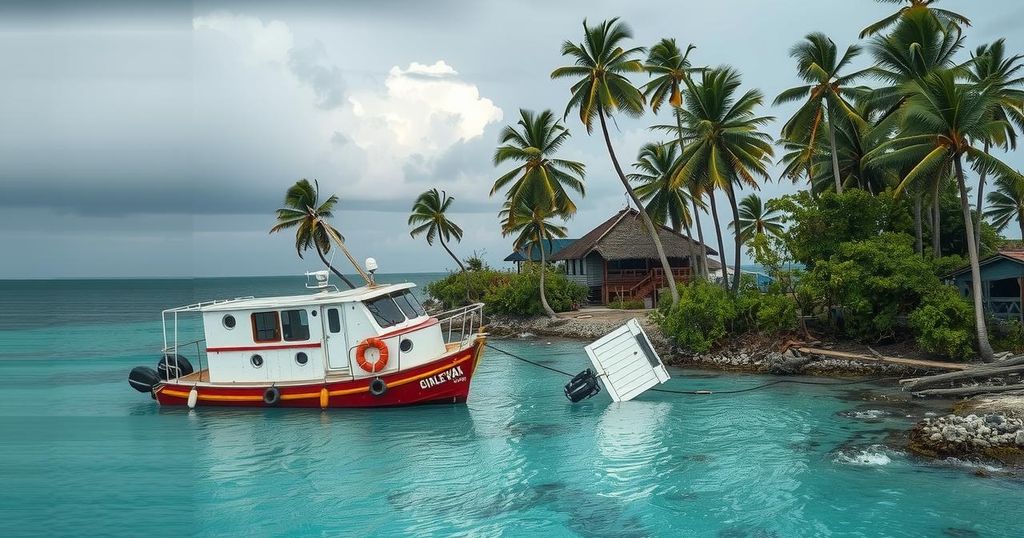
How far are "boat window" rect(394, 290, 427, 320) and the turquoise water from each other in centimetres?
254

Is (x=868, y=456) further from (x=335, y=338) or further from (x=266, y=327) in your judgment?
(x=266, y=327)

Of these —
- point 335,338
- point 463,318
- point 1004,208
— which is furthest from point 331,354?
point 1004,208

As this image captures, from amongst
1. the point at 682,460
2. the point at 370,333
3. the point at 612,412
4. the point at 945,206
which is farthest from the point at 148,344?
the point at 945,206

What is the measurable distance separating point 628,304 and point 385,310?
2234 centimetres

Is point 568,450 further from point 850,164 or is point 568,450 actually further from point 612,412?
point 850,164

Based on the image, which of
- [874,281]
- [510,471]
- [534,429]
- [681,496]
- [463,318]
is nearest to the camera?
→ [681,496]

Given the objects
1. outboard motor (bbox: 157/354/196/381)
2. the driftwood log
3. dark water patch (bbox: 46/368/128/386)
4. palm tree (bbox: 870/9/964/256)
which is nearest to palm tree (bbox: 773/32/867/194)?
palm tree (bbox: 870/9/964/256)

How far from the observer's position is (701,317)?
26078 millimetres

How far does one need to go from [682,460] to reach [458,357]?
6.51m

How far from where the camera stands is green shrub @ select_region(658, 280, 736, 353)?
2580 cm

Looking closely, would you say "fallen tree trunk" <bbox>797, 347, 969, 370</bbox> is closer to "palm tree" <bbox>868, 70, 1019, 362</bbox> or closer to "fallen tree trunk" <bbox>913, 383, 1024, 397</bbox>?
"palm tree" <bbox>868, 70, 1019, 362</bbox>

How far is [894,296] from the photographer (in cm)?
2225

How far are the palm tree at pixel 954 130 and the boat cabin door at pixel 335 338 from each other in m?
15.2

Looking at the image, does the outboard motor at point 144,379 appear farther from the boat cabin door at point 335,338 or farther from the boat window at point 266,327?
the boat cabin door at point 335,338
